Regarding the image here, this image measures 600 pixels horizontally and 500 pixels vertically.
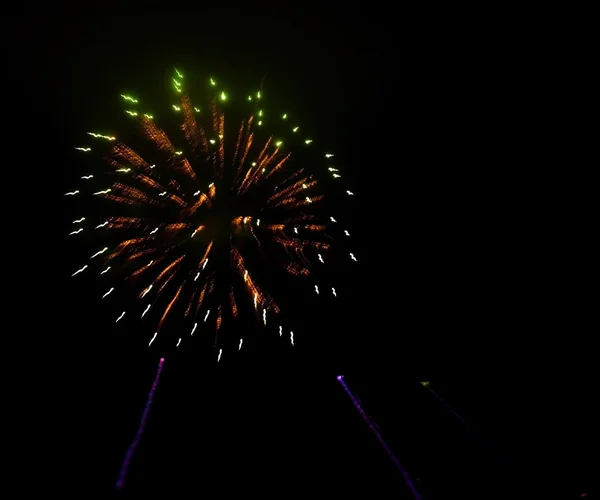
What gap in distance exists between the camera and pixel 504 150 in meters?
4.27

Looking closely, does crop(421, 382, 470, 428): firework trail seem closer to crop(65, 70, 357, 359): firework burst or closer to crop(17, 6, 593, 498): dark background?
crop(17, 6, 593, 498): dark background

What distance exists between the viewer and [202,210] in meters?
3.74

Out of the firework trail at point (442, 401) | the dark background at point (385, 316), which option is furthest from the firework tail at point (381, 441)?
the firework trail at point (442, 401)

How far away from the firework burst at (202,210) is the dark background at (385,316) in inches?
11.8

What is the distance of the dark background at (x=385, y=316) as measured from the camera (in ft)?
9.15

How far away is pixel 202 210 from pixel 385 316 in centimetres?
248

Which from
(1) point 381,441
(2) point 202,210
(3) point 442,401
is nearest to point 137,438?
(1) point 381,441

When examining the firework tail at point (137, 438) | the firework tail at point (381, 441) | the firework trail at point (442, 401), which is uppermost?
the firework tail at point (137, 438)

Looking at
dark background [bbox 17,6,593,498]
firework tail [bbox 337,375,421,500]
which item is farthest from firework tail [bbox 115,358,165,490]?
firework tail [bbox 337,375,421,500]

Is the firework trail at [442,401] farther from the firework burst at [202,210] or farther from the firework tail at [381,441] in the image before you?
the firework burst at [202,210]

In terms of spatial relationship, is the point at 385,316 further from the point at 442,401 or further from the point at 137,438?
the point at 137,438

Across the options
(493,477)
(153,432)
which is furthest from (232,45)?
(493,477)

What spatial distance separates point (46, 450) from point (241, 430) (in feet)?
4.98

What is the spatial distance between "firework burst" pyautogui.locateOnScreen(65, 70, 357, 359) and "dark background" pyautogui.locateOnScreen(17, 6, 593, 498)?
0.99ft
